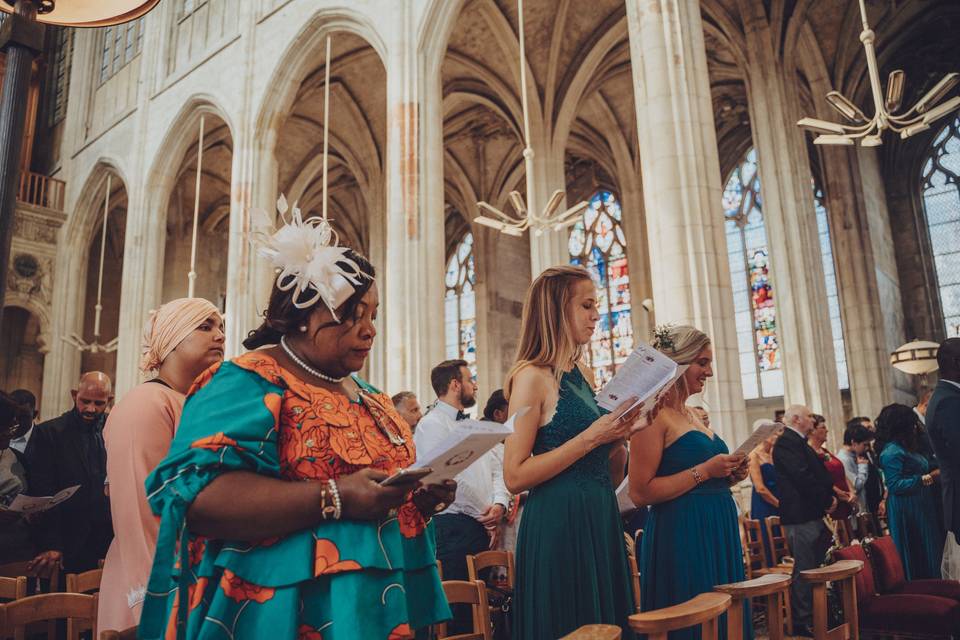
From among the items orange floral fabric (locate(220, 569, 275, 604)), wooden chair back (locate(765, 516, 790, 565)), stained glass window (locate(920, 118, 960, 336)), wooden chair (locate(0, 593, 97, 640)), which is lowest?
wooden chair back (locate(765, 516, 790, 565))

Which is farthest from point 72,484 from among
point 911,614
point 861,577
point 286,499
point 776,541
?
point 776,541

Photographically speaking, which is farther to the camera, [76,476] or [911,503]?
[911,503]

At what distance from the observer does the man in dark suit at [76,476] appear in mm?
3381

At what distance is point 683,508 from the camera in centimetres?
230

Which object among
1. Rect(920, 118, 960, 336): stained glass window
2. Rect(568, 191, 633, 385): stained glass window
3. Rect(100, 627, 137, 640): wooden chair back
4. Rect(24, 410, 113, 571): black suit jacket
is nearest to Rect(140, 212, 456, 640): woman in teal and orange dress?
Rect(100, 627, 137, 640): wooden chair back

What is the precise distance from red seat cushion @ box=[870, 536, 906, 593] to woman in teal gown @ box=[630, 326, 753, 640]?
1.57 metres

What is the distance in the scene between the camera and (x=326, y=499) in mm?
1167

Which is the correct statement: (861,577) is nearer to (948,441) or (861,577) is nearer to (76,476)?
(948,441)

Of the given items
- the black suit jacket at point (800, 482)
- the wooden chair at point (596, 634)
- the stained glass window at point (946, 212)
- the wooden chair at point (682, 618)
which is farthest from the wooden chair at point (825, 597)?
the stained glass window at point (946, 212)

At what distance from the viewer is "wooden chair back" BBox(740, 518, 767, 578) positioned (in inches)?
176

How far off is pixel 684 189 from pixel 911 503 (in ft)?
11.9

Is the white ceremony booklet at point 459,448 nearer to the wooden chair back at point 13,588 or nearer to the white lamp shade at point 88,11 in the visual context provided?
the wooden chair back at point 13,588

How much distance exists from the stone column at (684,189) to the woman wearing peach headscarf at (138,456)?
556cm

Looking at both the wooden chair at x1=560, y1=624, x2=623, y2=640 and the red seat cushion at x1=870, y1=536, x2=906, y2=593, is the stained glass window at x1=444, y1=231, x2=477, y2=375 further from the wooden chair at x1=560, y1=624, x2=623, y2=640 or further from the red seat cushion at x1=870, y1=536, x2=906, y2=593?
the wooden chair at x1=560, y1=624, x2=623, y2=640
